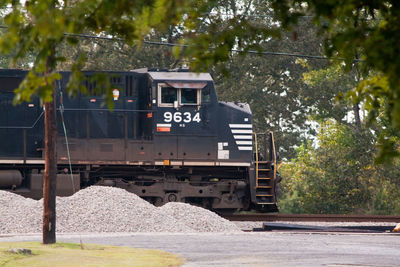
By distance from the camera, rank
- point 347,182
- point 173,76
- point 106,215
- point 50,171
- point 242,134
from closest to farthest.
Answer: point 50,171 < point 106,215 < point 173,76 < point 242,134 < point 347,182

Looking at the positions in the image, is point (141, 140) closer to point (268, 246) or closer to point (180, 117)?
point (180, 117)

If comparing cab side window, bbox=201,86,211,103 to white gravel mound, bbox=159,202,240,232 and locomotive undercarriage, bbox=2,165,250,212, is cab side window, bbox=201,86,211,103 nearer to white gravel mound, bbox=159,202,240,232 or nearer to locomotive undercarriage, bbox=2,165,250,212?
locomotive undercarriage, bbox=2,165,250,212

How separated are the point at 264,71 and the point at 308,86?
2423 millimetres

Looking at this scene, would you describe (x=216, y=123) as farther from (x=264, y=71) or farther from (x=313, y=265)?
(x=264, y=71)

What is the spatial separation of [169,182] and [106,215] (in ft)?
10.5

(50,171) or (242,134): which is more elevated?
(242,134)

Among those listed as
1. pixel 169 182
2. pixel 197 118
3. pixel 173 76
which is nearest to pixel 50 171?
pixel 173 76

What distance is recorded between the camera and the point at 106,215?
17766 mm

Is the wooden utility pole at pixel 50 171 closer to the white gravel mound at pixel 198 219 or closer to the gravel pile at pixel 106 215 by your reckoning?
the gravel pile at pixel 106 215

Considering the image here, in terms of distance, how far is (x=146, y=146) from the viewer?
784 inches

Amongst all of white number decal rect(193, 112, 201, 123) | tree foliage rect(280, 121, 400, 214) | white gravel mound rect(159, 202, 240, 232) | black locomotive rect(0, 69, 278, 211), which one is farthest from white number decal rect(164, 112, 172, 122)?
tree foliage rect(280, 121, 400, 214)

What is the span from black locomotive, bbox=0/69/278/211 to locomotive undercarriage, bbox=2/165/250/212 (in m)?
0.03

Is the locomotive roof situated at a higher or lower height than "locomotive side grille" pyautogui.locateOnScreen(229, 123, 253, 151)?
higher

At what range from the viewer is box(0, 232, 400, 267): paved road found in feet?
37.3
